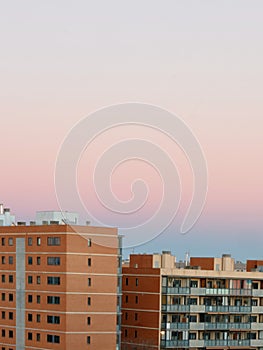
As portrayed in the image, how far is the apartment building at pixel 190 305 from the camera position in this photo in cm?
2962

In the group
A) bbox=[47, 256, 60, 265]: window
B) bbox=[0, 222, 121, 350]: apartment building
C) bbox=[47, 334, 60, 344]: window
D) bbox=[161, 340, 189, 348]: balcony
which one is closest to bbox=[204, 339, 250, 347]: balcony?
A: bbox=[161, 340, 189, 348]: balcony

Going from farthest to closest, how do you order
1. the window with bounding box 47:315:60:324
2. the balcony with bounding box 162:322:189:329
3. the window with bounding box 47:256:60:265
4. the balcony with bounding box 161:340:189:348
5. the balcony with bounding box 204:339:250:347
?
1. the balcony with bounding box 204:339:250:347
2. the balcony with bounding box 162:322:189:329
3. the balcony with bounding box 161:340:189:348
4. the window with bounding box 47:256:60:265
5. the window with bounding box 47:315:60:324

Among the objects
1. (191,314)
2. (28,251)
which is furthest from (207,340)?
(28,251)

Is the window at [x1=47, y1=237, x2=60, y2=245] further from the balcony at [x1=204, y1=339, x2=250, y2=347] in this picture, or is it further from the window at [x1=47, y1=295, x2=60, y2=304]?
A: the balcony at [x1=204, y1=339, x2=250, y2=347]

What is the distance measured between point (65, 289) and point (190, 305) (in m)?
5.54

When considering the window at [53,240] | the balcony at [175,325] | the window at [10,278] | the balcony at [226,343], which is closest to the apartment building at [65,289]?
the window at [53,240]

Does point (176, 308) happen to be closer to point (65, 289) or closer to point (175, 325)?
point (175, 325)

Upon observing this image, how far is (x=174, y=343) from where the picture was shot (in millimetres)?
29625

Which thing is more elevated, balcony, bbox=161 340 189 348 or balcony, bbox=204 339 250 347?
balcony, bbox=161 340 189 348

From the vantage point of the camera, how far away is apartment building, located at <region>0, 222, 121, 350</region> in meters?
26.9

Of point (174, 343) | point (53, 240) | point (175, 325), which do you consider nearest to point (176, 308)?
point (175, 325)

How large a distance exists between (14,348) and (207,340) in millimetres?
7130

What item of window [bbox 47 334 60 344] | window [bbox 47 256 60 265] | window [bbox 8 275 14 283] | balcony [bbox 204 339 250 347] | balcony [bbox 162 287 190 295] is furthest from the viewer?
balcony [bbox 204 339 250 347]

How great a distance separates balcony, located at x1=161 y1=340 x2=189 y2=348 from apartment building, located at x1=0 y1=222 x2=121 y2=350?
249cm
